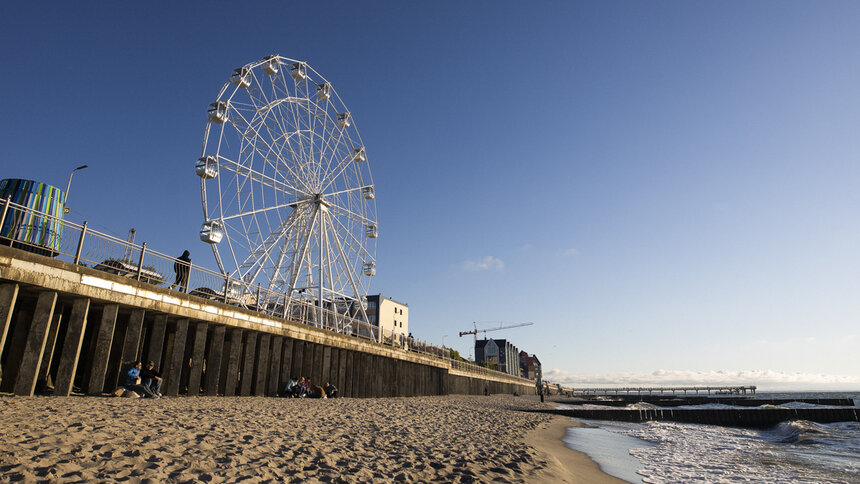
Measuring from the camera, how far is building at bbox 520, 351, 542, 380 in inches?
6501

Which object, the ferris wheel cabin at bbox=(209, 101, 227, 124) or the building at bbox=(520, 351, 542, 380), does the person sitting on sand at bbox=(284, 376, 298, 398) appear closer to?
the ferris wheel cabin at bbox=(209, 101, 227, 124)

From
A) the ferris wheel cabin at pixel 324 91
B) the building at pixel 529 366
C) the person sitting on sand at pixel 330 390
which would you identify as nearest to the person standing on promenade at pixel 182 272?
the person sitting on sand at pixel 330 390

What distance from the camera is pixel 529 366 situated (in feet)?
554

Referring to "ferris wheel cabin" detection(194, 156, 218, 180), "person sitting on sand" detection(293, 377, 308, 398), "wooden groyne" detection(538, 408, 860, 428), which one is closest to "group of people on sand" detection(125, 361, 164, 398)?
"person sitting on sand" detection(293, 377, 308, 398)

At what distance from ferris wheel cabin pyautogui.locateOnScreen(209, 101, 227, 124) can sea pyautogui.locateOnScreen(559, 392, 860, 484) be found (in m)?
25.9

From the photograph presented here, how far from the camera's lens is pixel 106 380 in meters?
13.8

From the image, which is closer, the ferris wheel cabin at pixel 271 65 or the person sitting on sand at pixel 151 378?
the person sitting on sand at pixel 151 378

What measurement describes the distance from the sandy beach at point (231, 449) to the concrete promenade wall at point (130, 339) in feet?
5.33

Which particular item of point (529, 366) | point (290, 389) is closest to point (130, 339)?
point (290, 389)

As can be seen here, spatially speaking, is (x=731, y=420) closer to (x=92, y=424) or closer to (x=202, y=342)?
(x=202, y=342)

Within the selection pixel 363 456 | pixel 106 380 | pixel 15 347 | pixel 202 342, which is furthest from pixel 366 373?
pixel 363 456

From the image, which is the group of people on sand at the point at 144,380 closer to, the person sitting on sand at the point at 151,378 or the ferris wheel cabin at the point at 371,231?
the person sitting on sand at the point at 151,378

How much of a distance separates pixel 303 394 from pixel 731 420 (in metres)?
26.3

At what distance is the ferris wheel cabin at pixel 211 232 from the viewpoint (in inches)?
1040
